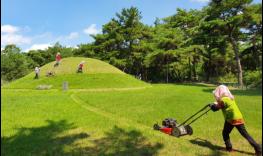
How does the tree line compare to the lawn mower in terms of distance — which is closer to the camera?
the lawn mower

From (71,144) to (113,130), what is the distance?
259 centimetres

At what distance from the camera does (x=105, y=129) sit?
1458 cm

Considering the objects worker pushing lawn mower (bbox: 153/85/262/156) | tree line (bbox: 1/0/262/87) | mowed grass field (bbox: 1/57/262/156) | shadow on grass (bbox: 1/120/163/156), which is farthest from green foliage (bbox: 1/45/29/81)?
worker pushing lawn mower (bbox: 153/85/262/156)

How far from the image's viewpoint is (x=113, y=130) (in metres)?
14.4

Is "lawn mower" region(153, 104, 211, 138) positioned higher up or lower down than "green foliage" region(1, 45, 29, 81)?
lower down

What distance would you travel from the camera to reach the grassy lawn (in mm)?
11461

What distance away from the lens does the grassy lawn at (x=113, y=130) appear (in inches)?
451

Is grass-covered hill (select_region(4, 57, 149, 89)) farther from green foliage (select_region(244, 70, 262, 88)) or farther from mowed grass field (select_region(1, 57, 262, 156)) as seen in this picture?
green foliage (select_region(244, 70, 262, 88))

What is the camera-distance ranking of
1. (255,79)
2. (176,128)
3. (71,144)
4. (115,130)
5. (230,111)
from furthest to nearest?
(115,130), (176,128), (255,79), (71,144), (230,111)

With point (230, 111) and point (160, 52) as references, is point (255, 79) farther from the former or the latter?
point (160, 52)

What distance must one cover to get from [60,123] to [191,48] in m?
46.7

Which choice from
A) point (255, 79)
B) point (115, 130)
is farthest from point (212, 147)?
point (115, 130)

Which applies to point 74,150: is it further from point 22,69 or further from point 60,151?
point 22,69

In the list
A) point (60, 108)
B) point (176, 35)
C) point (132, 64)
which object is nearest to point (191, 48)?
point (176, 35)
